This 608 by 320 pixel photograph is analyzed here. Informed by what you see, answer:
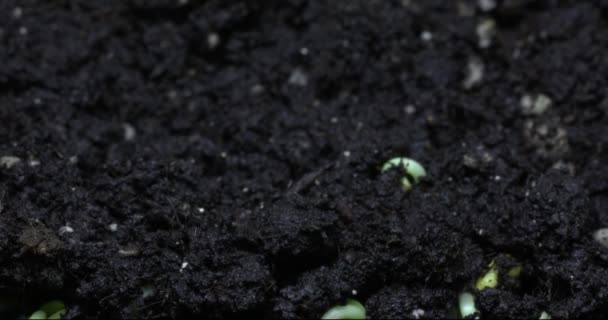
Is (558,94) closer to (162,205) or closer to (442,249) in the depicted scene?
(442,249)

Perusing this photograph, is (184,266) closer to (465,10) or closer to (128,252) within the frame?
(128,252)

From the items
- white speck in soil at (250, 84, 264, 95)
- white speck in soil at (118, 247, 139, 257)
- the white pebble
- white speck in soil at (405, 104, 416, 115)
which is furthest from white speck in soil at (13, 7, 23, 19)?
the white pebble

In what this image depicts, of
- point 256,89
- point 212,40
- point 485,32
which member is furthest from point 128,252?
point 485,32

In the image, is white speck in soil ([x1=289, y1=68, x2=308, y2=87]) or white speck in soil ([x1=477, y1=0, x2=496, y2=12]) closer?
white speck in soil ([x1=289, y1=68, x2=308, y2=87])

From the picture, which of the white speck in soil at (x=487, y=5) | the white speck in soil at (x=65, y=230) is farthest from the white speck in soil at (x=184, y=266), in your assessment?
the white speck in soil at (x=487, y=5)

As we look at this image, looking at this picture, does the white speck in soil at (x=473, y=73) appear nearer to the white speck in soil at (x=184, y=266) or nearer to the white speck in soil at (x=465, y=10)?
the white speck in soil at (x=465, y=10)

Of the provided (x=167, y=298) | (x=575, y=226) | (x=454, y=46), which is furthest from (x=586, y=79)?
(x=167, y=298)

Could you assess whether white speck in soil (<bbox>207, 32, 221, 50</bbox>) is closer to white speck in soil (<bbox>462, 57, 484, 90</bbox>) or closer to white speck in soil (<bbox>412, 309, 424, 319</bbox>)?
white speck in soil (<bbox>462, 57, 484, 90</bbox>)

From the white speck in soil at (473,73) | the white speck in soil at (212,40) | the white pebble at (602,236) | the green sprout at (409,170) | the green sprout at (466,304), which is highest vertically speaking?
the white speck in soil at (212,40)
